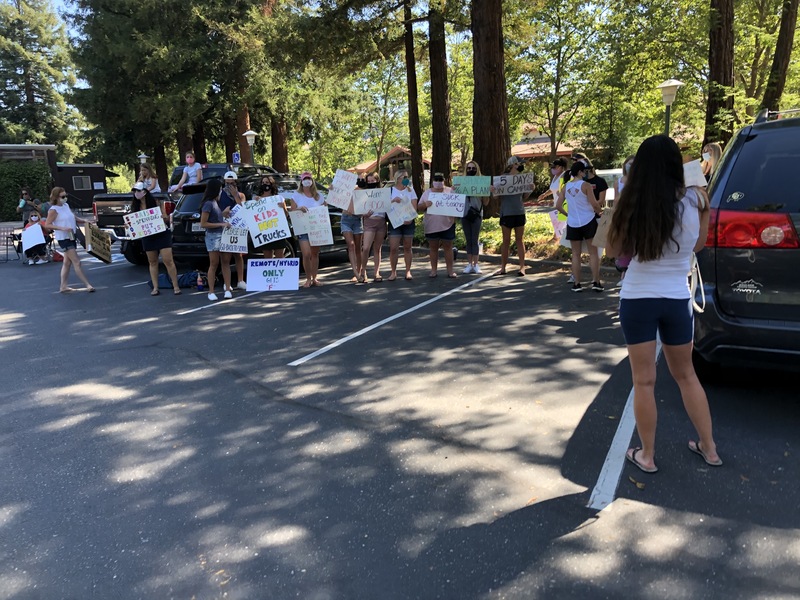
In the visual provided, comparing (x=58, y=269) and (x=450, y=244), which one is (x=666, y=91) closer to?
(x=450, y=244)

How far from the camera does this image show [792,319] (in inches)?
137

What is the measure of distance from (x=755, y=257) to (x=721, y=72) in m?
9.52

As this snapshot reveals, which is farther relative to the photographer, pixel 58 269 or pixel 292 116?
pixel 292 116

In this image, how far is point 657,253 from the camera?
2883 mm

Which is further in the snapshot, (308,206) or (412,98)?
(412,98)

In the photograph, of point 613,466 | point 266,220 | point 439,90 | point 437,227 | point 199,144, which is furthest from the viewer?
point 199,144

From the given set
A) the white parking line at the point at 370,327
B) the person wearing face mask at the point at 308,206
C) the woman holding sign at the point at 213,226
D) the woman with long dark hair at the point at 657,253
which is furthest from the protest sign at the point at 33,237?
the woman with long dark hair at the point at 657,253

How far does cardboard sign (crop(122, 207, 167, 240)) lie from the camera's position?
8562mm

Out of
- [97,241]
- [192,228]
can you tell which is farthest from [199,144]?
[192,228]

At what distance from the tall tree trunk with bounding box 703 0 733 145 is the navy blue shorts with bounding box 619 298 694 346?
31.6 feet

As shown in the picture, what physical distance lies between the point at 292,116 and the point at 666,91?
18.6 m

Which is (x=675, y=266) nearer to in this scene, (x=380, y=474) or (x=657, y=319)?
(x=657, y=319)

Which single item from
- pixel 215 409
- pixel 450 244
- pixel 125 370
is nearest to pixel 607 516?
pixel 215 409

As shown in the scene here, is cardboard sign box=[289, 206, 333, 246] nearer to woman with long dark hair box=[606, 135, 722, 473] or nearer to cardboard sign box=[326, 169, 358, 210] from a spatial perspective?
cardboard sign box=[326, 169, 358, 210]
